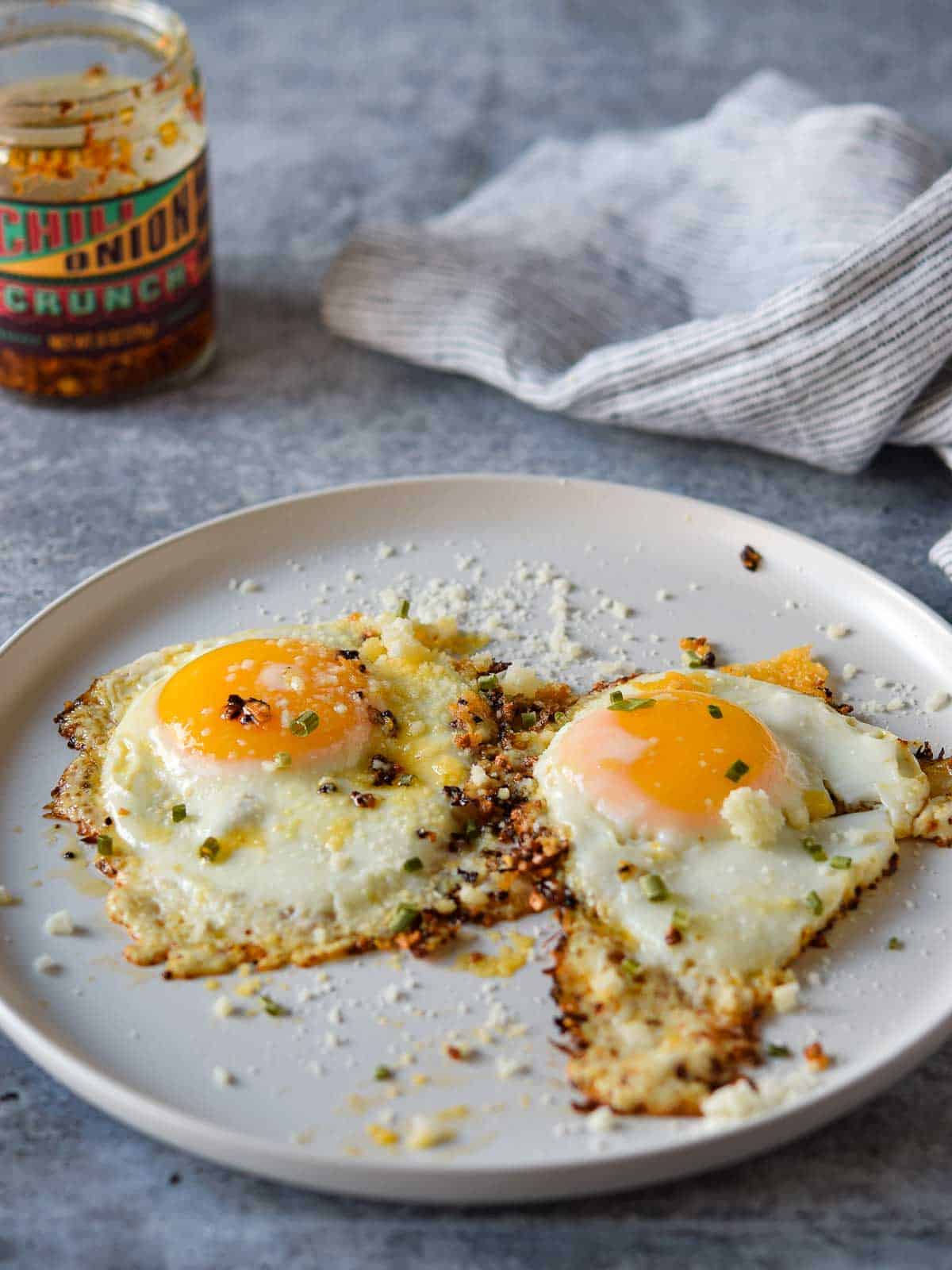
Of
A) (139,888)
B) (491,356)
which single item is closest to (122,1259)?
(139,888)

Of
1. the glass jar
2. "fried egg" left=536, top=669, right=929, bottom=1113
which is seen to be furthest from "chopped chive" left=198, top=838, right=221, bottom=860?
the glass jar

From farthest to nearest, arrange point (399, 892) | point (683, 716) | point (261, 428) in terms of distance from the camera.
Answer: point (261, 428) → point (683, 716) → point (399, 892)

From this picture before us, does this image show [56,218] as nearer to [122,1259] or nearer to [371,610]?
[371,610]

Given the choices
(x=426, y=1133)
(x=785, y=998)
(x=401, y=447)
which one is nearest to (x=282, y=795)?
(x=426, y=1133)

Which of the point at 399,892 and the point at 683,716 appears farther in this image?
the point at 683,716

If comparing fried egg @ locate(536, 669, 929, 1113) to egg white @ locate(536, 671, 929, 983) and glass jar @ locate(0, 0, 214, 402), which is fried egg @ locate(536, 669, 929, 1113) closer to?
egg white @ locate(536, 671, 929, 983)
